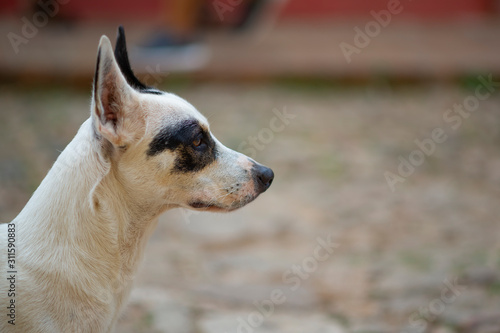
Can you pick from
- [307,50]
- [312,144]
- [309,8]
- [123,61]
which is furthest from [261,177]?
[309,8]

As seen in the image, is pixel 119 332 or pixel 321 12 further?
pixel 321 12

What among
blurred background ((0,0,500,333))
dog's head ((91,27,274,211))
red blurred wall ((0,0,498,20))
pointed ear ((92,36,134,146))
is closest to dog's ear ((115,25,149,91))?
dog's head ((91,27,274,211))

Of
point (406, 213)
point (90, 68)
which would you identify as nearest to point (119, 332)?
point (406, 213)

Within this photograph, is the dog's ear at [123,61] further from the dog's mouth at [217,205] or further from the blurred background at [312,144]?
the blurred background at [312,144]

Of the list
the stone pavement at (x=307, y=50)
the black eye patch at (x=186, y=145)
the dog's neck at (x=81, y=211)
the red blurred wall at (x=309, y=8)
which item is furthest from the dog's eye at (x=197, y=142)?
the red blurred wall at (x=309, y=8)

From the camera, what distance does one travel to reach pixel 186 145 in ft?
8.31

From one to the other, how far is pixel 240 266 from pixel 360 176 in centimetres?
214

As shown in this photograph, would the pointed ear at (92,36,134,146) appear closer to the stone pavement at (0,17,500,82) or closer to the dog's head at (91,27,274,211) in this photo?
the dog's head at (91,27,274,211)

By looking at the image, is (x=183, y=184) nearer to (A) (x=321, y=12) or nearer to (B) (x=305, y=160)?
(B) (x=305, y=160)

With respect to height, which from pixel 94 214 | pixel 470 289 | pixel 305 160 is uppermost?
pixel 94 214

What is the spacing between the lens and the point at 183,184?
2.54 metres

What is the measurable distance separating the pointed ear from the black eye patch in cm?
17

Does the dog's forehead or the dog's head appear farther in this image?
the dog's forehead

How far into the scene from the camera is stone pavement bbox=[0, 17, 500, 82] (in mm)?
8375
